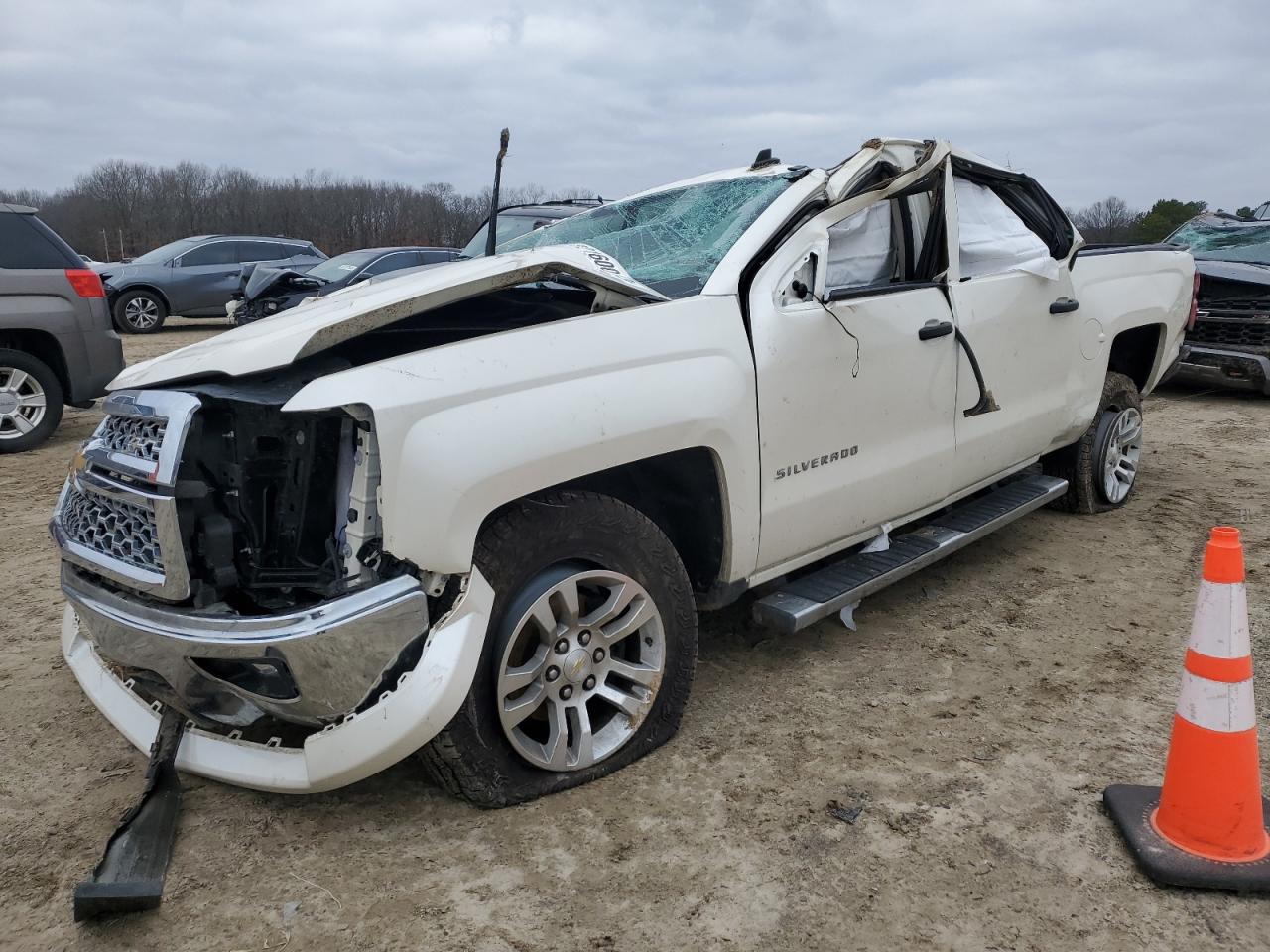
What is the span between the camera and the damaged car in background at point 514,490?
2398 mm

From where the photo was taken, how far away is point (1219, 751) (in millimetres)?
2418

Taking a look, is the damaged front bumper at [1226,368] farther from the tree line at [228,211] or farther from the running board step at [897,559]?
the tree line at [228,211]

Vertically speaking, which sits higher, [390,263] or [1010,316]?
[390,263]

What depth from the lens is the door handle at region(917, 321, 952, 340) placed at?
3.68 metres

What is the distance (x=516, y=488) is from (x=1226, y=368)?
8.92m

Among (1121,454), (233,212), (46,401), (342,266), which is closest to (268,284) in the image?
(46,401)

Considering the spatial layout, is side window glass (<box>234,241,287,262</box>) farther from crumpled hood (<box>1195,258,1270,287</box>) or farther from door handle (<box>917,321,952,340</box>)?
door handle (<box>917,321,952,340</box>)

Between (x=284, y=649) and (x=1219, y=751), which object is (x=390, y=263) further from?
(x=1219, y=751)

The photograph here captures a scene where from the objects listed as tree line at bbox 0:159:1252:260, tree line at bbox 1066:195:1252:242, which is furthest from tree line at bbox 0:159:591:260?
tree line at bbox 1066:195:1252:242

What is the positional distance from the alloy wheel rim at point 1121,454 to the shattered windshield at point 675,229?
2801 millimetres

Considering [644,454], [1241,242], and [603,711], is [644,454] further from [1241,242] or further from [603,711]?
[1241,242]

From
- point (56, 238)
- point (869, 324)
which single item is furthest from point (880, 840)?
point (56, 238)

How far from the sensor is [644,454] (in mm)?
2779

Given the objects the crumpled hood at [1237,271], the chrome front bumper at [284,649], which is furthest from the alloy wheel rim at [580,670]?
the crumpled hood at [1237,271]
